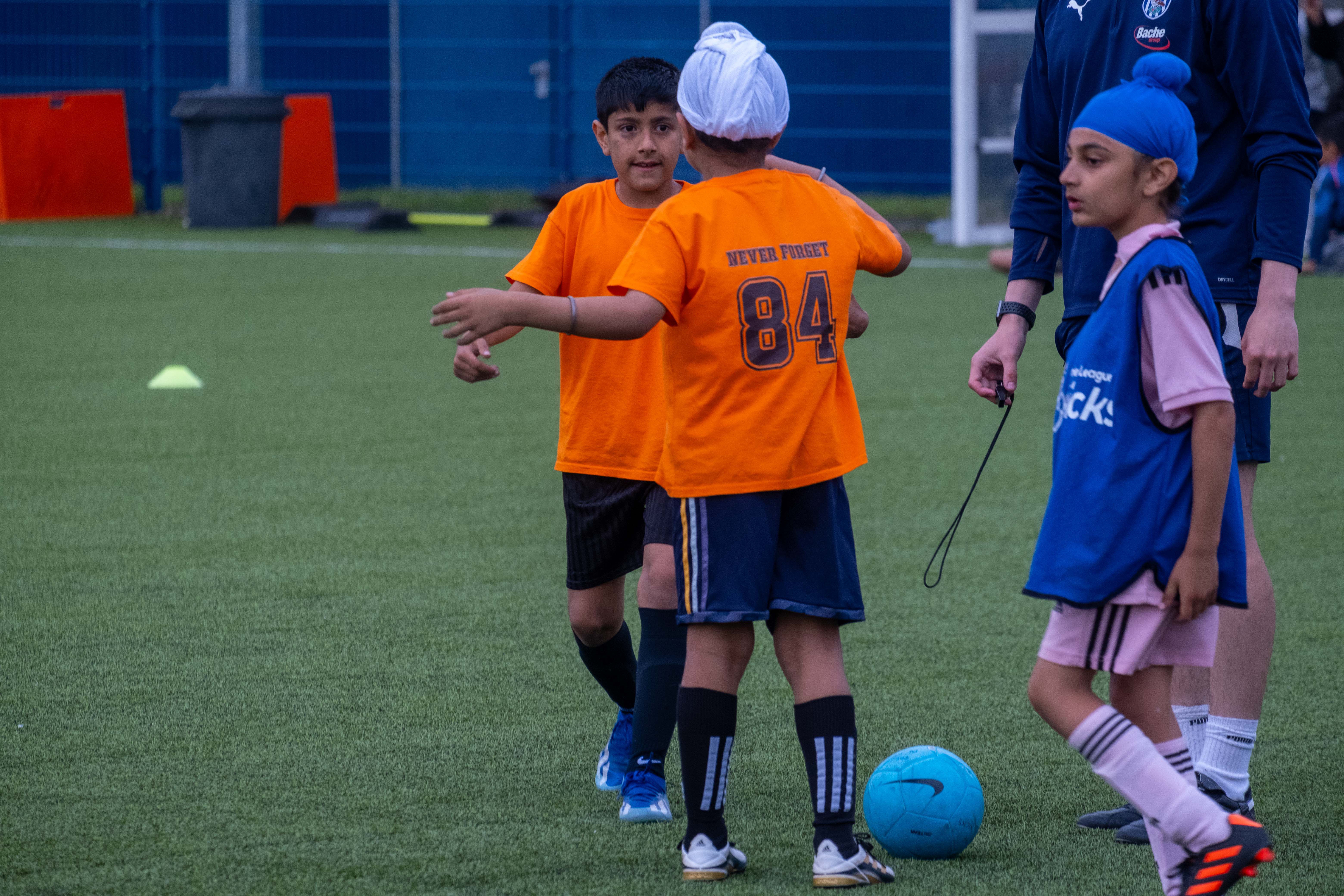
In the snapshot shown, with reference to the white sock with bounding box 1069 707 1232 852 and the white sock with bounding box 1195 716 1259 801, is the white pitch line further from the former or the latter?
the white sock with bounding box 1069 707 1232 852

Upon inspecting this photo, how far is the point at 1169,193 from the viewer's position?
8.89 ft

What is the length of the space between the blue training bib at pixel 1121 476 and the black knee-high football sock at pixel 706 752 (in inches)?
25.0

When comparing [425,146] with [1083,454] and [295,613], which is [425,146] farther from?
[1083,454]

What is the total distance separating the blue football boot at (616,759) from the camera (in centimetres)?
359

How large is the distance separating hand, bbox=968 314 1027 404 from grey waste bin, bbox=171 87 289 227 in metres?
15.0

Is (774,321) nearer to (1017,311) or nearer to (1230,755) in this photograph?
(1017,311)

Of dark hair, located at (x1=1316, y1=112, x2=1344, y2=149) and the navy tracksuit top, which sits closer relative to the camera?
the navy tracksuit top

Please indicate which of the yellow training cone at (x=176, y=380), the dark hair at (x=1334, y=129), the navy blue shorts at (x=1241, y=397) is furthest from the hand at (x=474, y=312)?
the dark hair at (x=1334, y=129)

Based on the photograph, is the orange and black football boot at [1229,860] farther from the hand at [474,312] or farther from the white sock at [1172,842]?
the hand at [474,312]

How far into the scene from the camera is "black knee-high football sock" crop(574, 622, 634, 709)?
372cm

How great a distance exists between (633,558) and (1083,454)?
1.23 meters

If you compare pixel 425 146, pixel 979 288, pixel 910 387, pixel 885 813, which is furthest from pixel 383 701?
pixel 425 146

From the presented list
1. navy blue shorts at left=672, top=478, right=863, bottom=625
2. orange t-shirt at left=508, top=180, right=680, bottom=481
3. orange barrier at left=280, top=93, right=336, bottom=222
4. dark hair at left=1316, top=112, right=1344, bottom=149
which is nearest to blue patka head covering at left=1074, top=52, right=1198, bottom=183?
navy blue shorts at left=672, top=478, right=863, bottom=625

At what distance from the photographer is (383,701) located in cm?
413
